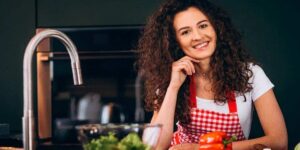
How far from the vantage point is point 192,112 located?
92.2 inches

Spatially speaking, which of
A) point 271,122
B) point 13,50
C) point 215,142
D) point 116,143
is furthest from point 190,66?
point 13,50

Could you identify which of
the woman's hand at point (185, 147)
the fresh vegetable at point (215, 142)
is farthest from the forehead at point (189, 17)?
the fresh vegetable at point (215, 142)

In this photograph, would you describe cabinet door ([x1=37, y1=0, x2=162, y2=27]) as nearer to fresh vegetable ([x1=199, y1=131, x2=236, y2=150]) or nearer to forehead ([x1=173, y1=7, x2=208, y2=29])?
forehead ([x1=173, y1=7, x2=208, y2=29])

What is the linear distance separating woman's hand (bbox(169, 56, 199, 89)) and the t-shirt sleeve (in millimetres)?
254

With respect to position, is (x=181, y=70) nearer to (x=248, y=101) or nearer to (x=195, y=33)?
(x=195, y=33)

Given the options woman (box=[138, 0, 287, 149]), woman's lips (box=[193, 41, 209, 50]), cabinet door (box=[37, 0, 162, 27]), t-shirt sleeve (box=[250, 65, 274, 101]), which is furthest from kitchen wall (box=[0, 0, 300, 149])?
woman's lips (box=[193, 41, 209, 50])

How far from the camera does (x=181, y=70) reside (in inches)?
93.1

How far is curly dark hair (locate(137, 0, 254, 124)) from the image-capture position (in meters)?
2.34

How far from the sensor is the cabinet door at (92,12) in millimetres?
3473

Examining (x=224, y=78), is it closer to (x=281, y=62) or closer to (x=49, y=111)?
(x=281, y=62)

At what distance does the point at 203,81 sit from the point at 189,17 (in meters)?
0.29

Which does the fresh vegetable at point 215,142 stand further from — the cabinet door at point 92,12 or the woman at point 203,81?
the cabinet door at point 92,12

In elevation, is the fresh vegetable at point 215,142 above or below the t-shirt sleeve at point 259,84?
below

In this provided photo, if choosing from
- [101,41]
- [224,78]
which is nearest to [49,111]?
[101,41]
